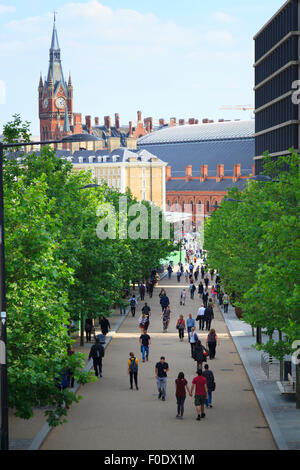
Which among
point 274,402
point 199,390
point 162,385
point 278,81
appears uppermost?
point 278,81

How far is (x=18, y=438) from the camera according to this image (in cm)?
2400

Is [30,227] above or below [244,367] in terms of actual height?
above

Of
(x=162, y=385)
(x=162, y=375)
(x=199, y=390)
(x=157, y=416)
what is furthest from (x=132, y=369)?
(x=199, y=390)

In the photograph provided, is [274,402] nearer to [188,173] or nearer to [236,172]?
[236,172]

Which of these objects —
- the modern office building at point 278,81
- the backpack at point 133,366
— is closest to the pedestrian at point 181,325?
the backpack at point 133,366

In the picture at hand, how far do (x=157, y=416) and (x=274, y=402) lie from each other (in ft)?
14.5

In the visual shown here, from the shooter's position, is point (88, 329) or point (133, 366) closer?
point (133, 366)

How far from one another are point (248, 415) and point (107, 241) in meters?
15.3

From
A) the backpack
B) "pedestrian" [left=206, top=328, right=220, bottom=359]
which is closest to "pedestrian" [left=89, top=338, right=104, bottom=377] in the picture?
the backpack

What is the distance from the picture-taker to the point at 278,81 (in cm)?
8431

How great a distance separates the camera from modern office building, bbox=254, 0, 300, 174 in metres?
77.8
